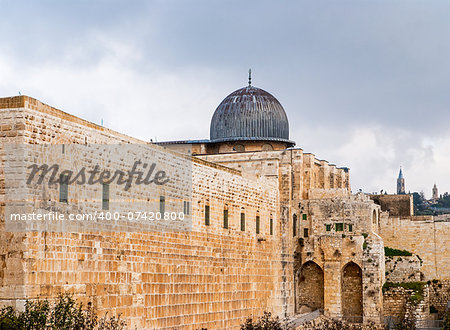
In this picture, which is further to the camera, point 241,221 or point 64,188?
point 241,221

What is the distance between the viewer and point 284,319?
2856 centimetres

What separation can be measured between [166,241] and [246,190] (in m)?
6.18

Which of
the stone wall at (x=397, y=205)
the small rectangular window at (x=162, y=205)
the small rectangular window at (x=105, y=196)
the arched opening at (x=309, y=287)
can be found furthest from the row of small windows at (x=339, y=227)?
the small rectangular window at (x=105, y=196)

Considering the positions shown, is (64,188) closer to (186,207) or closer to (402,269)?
(186,207)

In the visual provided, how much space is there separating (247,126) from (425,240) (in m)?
9.65

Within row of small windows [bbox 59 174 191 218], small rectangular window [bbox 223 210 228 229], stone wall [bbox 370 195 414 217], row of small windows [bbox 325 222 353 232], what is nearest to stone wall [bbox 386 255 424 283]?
row of small windows [bbox 325 222 353 232]

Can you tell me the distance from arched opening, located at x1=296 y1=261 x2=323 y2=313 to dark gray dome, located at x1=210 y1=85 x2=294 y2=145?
228 inches

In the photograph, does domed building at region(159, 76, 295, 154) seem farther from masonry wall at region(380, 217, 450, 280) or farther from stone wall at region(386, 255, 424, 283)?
stone wall at region(386, 255, 424, 283)

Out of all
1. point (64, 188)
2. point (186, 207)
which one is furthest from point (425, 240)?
point (64, 188)

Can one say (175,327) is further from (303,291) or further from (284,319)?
(303,291)

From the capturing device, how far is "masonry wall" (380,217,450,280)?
34.2m

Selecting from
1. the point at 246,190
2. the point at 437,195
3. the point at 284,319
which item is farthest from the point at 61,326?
the point at 437,195

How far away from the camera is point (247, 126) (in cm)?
3316

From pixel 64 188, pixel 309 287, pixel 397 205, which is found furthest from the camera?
pixel 397 205
